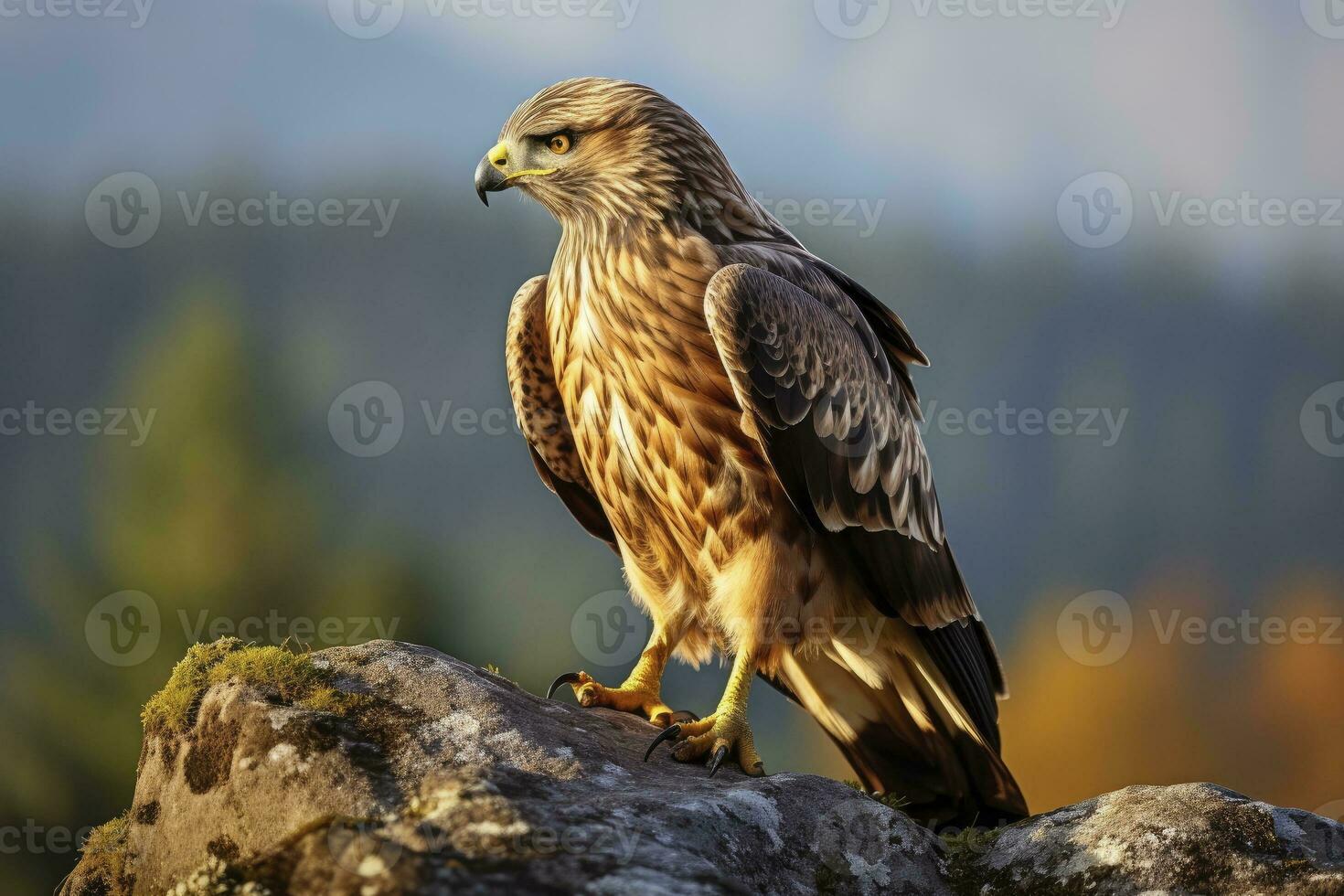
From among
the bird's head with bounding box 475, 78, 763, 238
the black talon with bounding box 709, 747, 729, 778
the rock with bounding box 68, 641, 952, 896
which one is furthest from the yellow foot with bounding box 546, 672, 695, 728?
the bird's head with bounding box 475, 78, 763, 238

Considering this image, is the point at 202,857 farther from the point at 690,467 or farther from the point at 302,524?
the point at 302,524

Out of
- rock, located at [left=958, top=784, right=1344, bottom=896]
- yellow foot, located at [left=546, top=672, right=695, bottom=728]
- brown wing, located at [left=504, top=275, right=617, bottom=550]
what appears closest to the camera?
rock, located at [left=958, top=784, right=1344, bottom=896]

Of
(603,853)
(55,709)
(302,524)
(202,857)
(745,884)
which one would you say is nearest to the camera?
(603,853)

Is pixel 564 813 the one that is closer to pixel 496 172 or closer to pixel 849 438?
pixel 849 438

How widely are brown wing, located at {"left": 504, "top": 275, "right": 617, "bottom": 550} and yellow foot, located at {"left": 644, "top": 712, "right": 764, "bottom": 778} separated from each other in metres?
1.58

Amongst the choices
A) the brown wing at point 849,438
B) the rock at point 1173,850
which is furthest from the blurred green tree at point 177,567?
the rock at point 1173,850

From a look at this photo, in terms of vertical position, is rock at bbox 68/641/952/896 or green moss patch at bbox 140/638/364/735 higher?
green moss patch at bbox 140/638/364/735

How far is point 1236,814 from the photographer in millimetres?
3227

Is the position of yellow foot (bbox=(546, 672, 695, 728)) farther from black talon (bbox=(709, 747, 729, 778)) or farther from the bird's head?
the bird's head

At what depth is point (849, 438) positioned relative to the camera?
15.7 ft

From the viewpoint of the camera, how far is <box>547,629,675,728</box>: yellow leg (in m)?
4.61

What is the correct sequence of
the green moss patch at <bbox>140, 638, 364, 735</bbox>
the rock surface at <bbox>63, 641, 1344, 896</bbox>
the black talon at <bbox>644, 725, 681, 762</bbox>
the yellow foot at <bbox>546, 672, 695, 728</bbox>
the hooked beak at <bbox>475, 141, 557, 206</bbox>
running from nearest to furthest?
the rock surface at <bbox>63, 641, 1344, 896</bbox> < the green moss patch at <bbox>140, 638, 364, 735</bbox> < the black talon at <bbox>644, 725, 681, 762</bbox> < the yellow foot at <bbox>546, 672, 695, 728</bbox> < the hooked beak at <bbox>475, 141, 557, 206</bbox>

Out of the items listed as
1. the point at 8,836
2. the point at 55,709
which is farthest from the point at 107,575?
the point at 8,836

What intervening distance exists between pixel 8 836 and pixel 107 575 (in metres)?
4.15
